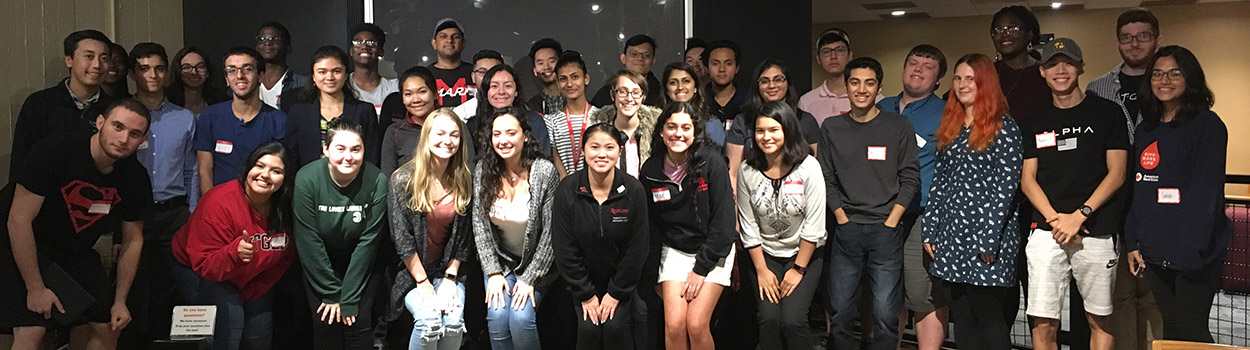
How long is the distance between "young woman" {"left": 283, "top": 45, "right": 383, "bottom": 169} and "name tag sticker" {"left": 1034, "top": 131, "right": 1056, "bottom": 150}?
2943mm

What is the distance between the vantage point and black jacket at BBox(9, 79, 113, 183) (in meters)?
3.89

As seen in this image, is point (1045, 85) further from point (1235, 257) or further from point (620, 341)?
point (1235, 257)

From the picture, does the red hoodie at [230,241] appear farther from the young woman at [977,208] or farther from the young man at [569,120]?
the young woman at [977,208]

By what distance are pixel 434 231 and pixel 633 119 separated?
1.02 meters

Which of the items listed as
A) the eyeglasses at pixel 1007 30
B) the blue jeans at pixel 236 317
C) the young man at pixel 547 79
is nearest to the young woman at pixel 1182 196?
the eyeglasses at pixel 1007 30

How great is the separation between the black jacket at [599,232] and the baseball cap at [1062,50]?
71.2 inches

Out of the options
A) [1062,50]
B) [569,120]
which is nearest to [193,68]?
[569,120]

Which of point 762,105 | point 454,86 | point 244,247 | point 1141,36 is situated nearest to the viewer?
point 244,247

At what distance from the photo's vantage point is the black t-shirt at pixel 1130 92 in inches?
150

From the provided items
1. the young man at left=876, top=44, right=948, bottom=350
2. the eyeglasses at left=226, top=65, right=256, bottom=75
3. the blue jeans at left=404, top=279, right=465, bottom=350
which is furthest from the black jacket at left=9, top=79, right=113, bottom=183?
the young man at left=876, top=44, right=948, bottom=350

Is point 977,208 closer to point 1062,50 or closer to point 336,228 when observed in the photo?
point 1062,50

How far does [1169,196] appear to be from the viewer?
336 cm

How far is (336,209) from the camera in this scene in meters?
3.44

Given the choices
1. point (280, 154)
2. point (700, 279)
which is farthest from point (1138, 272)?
point (280, 154)
